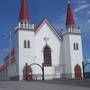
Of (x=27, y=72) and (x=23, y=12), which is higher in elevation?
(x=23, y=12)

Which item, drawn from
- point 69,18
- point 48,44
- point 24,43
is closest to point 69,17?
point 69,18

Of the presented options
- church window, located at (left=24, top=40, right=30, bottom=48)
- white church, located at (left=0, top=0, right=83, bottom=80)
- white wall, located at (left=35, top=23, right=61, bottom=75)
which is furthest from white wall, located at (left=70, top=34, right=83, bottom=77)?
church window, located at (left=24, top=40, right=30, bottom=48)

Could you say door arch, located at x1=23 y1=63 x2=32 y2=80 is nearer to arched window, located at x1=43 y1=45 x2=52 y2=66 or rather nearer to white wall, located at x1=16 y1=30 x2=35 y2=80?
white wall, located at x1=16 y1=30 x2=35 y2=80

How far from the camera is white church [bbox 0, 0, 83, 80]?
49406 millimetres

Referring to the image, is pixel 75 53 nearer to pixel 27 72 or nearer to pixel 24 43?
pixel 24 43

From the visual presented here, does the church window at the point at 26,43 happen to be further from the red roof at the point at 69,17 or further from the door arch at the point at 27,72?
the red roof at the point at 69,17

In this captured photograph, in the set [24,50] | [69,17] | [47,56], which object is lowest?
[47,56]

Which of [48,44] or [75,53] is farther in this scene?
[48,44]

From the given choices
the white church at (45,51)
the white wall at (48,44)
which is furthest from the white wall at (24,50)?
the white wall at (48,44)

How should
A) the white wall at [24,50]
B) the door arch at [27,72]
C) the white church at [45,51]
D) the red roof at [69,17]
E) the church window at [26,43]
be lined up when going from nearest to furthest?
the door arch at [27,72] < the white wall at [24,50] < the white church at [45,51] < the church window at [26,43] < the red roof at [69,17]

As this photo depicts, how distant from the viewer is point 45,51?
53250mm

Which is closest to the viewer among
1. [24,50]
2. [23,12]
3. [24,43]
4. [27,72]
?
[27,72]

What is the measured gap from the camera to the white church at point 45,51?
49.4 metres

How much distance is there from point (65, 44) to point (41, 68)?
8075 mm
